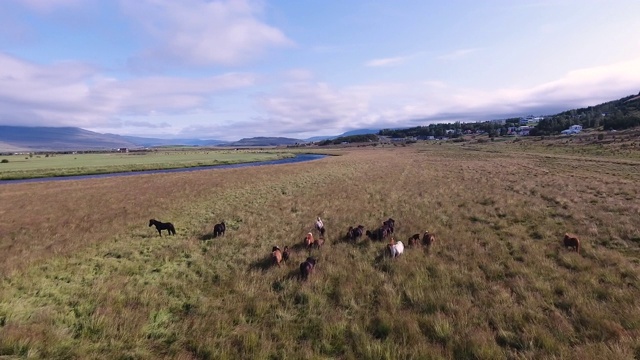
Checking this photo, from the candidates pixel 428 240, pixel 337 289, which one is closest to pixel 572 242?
pixel 428 240

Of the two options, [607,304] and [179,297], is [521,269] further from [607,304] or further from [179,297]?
[179,297]

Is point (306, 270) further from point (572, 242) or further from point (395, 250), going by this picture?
point (572, 242)

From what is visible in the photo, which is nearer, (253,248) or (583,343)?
(583,343)

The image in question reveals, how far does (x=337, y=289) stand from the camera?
878 centimetres

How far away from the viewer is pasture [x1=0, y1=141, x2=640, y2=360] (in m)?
6.21

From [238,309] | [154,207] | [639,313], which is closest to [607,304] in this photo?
[639,313]

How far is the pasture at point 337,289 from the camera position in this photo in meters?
6.21

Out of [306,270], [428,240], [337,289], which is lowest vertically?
[337,289]

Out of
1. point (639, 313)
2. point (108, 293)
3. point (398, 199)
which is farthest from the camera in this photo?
point (398, 199)

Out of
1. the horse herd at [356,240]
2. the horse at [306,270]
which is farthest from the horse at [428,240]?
the horse at [306,270]

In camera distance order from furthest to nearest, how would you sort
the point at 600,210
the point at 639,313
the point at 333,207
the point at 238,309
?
1. the point at 333,207
2. the point at 600,210
3. the point at 238,309
4. the point at 639,313

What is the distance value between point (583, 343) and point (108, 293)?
11197 millimetres

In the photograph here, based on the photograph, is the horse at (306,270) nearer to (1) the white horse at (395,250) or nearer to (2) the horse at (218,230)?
(1) the white horse at (395,250)

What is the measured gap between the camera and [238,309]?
7.93 metres
